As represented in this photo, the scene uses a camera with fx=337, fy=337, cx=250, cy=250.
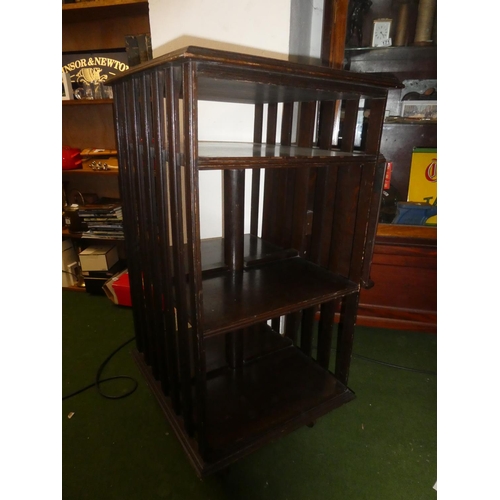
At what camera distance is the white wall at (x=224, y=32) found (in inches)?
46.3

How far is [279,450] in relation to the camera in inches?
47.6

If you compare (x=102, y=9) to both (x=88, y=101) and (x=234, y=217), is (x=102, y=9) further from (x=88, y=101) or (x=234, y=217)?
(x=234, y=217)

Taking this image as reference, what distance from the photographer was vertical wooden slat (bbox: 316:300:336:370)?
1253 millimetres

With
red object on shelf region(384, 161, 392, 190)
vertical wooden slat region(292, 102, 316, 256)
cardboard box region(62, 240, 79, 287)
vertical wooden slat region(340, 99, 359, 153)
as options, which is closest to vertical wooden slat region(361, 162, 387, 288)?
vertical wooden slat region(340, 99, 359, 153)

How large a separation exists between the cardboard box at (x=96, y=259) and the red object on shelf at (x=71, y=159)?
0.54m

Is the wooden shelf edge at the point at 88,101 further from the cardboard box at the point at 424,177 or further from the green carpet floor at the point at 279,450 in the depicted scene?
the cardboard box at the point at 424,177

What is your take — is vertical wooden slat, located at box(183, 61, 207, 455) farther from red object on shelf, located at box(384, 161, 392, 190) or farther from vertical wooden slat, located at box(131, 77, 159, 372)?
red object on shelf, located at box(384, 161, 392, 190)

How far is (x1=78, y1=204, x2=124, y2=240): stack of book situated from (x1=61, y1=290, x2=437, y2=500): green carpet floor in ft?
2.63

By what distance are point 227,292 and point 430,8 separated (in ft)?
5.06

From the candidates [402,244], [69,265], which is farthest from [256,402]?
[69,265]

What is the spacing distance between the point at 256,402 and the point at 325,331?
37cm

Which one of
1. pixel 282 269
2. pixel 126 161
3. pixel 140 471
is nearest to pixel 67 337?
pixel 140 471

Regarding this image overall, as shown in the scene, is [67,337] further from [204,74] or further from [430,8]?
[430,8]

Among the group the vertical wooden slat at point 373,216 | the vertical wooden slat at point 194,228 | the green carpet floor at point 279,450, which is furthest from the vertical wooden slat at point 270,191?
the green carpet floor at point 279,450
